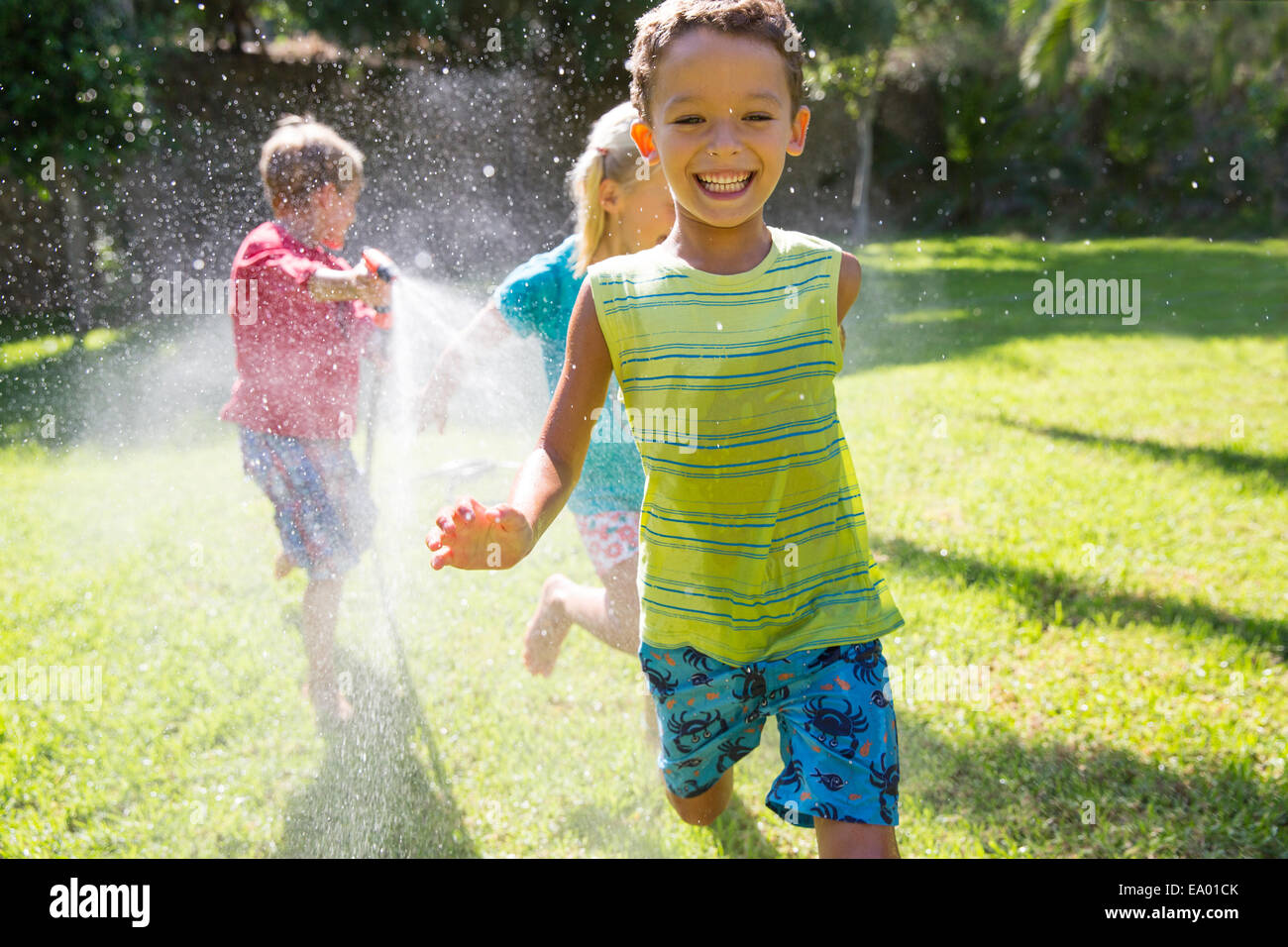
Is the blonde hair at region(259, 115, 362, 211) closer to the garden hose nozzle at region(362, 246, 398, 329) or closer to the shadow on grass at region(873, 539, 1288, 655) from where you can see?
the garden hose nozzle at region(362, 246, 398, 329)

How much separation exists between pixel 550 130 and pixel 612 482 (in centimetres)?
1002

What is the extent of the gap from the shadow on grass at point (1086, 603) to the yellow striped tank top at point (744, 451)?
7.24 ft

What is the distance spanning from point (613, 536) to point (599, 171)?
95 centimetres

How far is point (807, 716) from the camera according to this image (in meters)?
2.05

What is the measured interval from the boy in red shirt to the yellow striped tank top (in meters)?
1.53

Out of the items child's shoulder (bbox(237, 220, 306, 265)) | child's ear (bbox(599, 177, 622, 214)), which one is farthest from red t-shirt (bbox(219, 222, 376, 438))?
child's ear (bbox(599, 177, 622, 214))

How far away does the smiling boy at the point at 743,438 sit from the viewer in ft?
6.53

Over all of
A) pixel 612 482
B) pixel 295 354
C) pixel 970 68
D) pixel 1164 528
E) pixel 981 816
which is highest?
pixel 970 68

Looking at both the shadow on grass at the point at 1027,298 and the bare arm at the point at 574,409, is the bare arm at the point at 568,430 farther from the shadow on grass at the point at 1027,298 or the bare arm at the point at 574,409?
the shadow on grass at the point at 1027,298

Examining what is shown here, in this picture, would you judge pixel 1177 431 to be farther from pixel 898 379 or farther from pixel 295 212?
pixel 295 212

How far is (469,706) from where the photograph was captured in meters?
3.56

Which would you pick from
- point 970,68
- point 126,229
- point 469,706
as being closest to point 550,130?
point 126,229

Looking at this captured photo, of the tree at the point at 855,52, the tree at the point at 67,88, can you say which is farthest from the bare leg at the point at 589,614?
the tree at the point at 855,52
